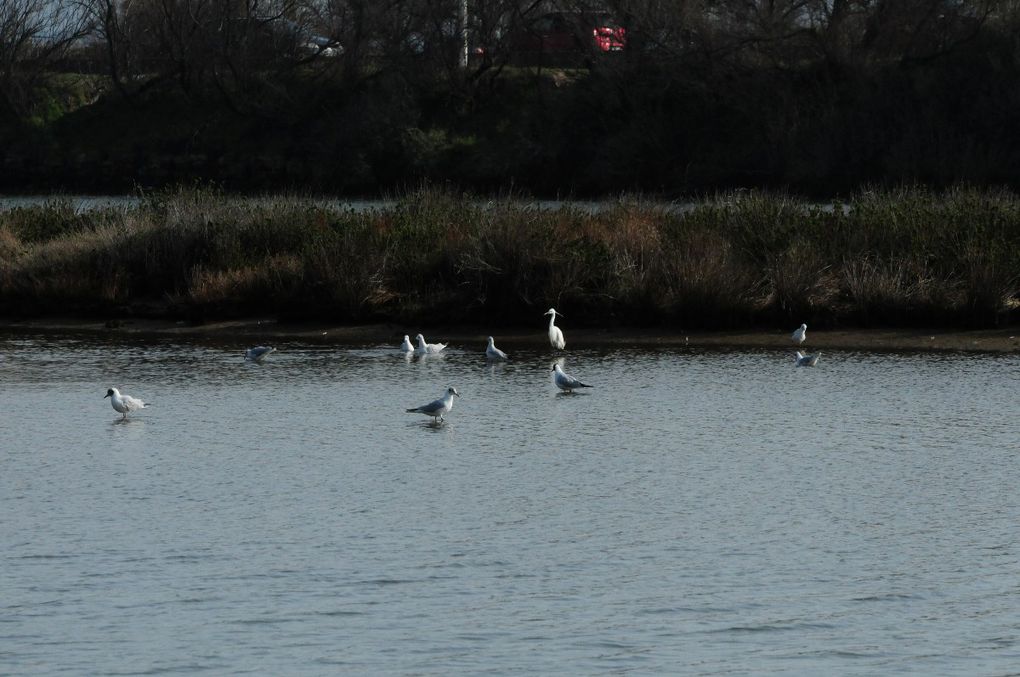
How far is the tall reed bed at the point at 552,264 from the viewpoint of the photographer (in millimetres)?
20984

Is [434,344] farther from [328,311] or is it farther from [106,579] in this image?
[106,579]

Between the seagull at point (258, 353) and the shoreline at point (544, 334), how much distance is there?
192 centimetres

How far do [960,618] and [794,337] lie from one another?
→ 36.2 ft

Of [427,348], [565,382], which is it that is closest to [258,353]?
[427,348]

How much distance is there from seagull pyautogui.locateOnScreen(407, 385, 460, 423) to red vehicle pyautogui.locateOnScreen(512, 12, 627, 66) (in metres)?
42.9

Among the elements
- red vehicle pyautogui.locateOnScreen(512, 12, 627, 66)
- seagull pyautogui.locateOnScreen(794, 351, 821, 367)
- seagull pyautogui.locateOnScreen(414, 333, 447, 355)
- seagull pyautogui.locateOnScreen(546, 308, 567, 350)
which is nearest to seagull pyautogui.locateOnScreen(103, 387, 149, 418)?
seagull pyautogui.locateOnScreen(414, 333, 447, 355)

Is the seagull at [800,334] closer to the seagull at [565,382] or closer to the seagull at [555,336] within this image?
the seagull at [555,336]

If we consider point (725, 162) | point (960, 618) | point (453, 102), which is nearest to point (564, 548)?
point (960, 618)

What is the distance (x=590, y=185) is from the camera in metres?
53.8

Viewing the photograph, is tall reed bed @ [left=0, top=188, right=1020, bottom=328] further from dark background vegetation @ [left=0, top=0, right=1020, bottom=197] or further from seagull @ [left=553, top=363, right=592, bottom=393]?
dark background vegetation @ [left=0, top=0, right=1020, bottom=197]

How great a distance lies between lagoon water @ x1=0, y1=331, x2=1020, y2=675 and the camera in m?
8.83

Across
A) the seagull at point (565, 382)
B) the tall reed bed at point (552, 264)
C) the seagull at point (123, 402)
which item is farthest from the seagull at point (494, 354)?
the seagull at point (123, 402)

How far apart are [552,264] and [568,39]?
42.3 meters

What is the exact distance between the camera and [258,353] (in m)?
19.1
